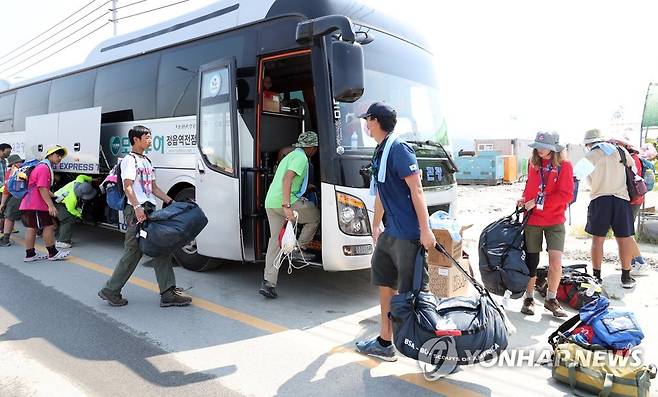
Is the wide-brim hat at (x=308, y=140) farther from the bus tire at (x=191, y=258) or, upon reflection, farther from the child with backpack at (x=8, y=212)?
the child with backpack at (x=8, y=212)

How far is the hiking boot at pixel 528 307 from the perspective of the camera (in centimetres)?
468

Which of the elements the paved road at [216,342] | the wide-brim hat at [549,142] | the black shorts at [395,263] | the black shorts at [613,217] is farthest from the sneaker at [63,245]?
the black shorts at [613,217]

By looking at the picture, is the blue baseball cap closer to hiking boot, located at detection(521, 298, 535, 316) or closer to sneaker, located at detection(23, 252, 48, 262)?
hiking boot, located at detection(521, 298, 535, 316)

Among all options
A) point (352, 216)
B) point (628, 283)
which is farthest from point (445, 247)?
point (628, 283)

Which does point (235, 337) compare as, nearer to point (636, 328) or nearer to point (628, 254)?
point (636, 328)

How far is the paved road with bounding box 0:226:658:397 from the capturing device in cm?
331

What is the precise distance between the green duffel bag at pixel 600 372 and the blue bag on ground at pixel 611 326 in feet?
0.29

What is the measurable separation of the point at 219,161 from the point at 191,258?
5.10 feet

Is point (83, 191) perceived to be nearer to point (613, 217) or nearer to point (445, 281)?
point (445, 281)

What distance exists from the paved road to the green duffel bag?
0.14 m

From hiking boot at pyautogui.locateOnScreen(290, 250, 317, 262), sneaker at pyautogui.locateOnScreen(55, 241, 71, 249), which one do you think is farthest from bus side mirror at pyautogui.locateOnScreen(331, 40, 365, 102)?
sneaker at pyautogui.locateOnScreen(55, 241, 71, 249)

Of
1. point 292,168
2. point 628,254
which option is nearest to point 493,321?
point 292,168

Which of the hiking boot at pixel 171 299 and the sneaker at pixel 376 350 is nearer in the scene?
the sneaker at pixel 376 350

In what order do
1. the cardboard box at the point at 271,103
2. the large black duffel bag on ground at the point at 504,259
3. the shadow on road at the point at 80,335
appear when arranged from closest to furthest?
the shadow on road at the point at 80,335, the large black duffel bag on ground at the point at 504,259, the cardboard box at the point at 271,103
